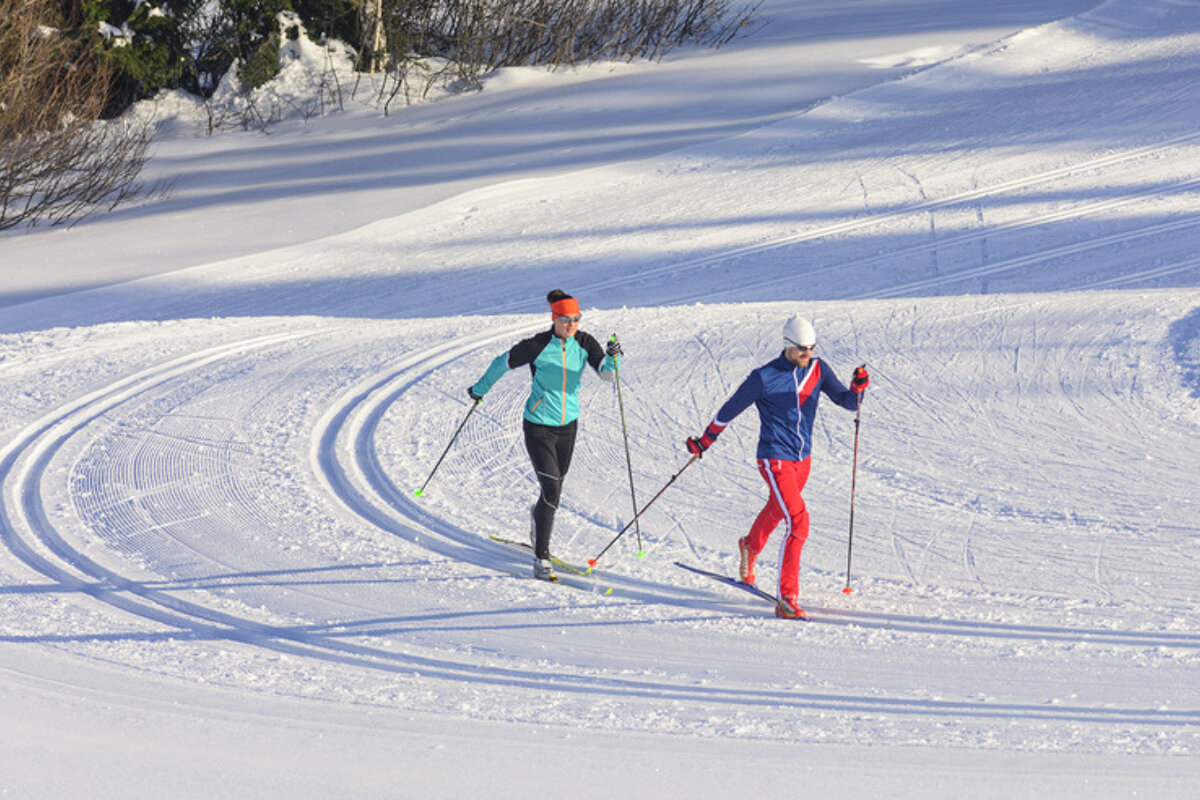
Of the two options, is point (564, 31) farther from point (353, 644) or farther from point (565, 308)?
point (353, 644)

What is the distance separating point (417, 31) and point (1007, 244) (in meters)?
14.4

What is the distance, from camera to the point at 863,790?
15.3 feet

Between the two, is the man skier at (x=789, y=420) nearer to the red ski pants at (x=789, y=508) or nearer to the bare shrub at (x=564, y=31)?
the red ski pants at (x=789, y=508)

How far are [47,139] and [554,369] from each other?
13.3 m

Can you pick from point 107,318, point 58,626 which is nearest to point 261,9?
point 107,318

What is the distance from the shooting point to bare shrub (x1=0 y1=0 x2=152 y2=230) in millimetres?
16922

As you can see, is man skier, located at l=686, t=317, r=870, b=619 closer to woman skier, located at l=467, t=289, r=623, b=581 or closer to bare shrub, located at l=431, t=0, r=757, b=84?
woman skier, located at l=467, t=289, r=623, b=581

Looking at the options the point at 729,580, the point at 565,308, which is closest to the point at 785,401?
the point at 729,580

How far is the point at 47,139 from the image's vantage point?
56.9 ft

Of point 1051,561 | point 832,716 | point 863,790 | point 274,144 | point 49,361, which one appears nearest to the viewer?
point 863,790

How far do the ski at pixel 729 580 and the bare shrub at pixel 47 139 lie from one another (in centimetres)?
→ 1355

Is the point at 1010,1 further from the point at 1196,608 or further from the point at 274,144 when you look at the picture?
the point at 1196,608

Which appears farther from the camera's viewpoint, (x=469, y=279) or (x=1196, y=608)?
(x=469, y=279)

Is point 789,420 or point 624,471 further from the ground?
point 789,420
